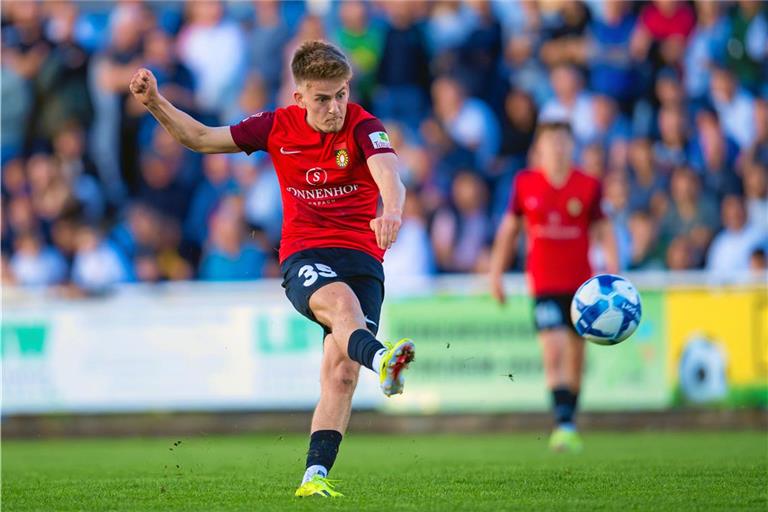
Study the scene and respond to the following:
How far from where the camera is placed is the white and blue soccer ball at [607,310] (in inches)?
360

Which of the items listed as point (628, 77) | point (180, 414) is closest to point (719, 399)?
point (628, 77)

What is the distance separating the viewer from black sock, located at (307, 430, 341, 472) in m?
7.08

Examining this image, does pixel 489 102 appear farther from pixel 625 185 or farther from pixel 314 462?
pixel 314 462

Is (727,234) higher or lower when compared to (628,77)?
lower

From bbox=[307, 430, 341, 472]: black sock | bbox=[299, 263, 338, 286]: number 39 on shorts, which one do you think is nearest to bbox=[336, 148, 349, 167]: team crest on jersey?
bbox=[299, 263, 338, 286]: number 39 on shorts

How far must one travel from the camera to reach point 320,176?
7.40m

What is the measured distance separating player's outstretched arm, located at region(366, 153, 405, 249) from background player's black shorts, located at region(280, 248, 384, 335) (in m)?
0.53

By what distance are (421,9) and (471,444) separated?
23.7 ft

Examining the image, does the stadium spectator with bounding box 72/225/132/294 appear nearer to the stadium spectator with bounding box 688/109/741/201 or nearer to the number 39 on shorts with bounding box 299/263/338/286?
the stadium spectator with bounding box 688/109/741/201

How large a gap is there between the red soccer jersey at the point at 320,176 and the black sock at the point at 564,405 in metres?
4.54

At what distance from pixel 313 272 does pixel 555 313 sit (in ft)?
16.3

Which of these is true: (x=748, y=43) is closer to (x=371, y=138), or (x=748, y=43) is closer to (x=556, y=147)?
(x=556, y=147)

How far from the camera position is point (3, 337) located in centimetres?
1543

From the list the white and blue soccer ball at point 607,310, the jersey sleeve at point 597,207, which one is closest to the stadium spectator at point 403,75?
the jersey sleeve at point 597,207
